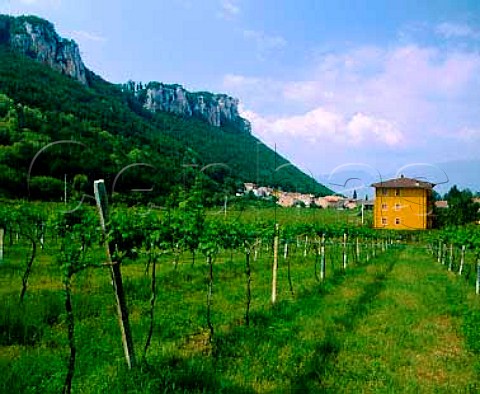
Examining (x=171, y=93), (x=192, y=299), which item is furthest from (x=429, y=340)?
(x=171, y=93)

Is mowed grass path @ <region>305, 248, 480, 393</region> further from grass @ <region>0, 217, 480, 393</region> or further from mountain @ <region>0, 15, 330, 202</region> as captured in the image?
mountain @ <region>0, 15, 330, 202</region>

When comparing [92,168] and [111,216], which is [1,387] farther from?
[92,168]

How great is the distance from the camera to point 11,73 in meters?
91.5

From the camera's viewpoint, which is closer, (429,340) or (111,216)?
(111,216)

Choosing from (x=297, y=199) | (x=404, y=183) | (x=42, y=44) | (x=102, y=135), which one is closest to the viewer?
(x=297, y=199)

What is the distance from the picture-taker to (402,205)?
2640 inches

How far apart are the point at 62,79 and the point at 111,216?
360 ft

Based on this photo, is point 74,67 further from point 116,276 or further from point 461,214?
point 116,276

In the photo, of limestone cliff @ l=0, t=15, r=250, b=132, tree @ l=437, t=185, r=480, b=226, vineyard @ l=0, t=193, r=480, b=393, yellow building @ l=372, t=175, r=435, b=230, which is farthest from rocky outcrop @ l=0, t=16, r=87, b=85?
vineyard @ l=0, t=193, r=480, b=393

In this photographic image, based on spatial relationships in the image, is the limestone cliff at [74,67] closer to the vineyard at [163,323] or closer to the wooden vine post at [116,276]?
the vineyard at [163,323]

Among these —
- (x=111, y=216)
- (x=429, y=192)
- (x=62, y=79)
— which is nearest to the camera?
(x=111, y=216)

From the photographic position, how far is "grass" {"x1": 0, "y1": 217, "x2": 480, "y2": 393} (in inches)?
218

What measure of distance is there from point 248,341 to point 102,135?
6479 cm

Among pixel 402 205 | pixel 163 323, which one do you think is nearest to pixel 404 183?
pixel 402 205
